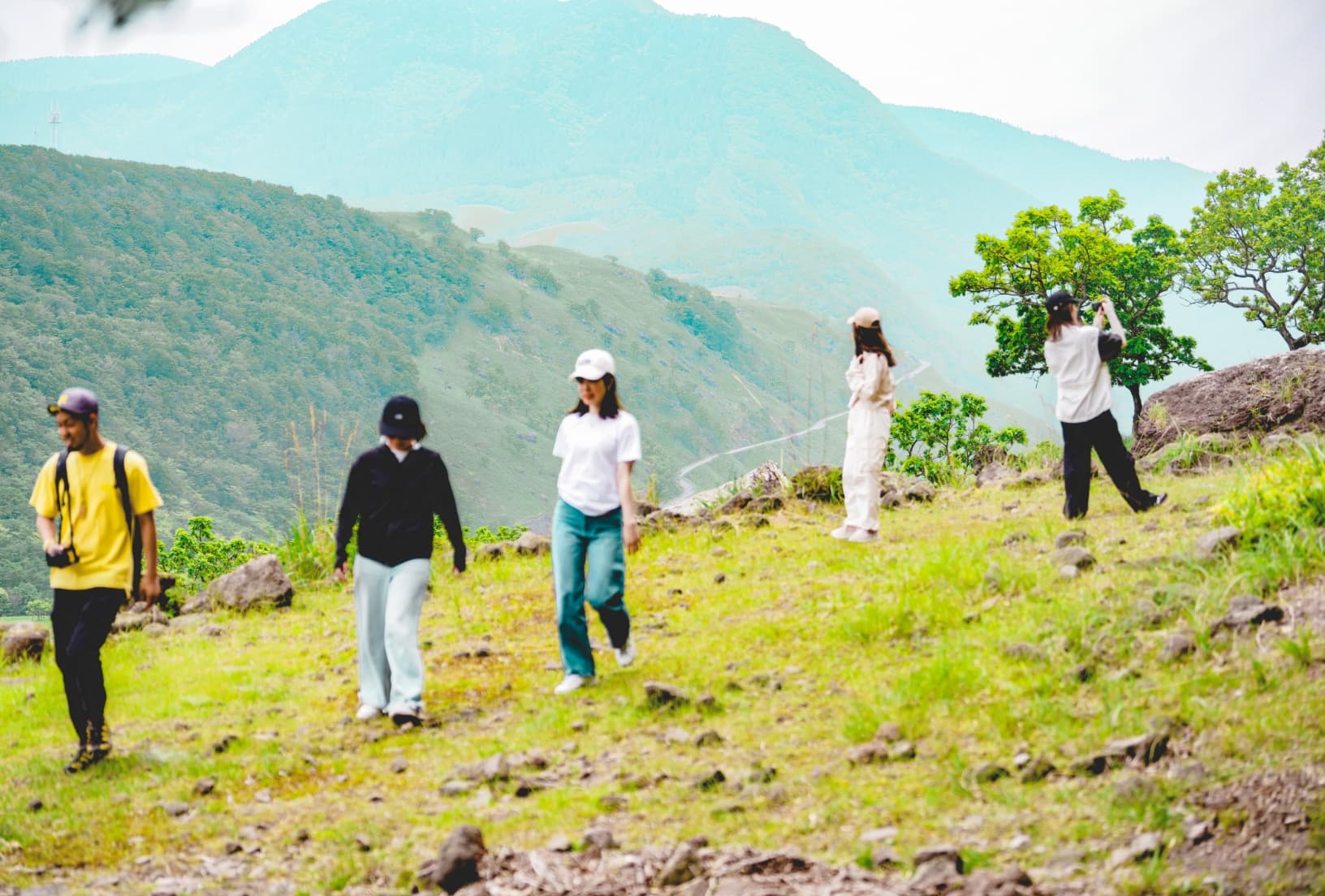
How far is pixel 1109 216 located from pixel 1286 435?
27608 mm

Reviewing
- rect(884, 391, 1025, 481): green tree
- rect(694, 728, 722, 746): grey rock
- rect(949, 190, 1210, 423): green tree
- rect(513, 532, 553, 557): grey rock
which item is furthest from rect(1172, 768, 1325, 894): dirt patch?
rect(949, 190, 1210, 423): green tree

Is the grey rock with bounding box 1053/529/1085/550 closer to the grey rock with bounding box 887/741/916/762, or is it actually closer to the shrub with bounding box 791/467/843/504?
the grey rock with bounding box 887/741/916/762

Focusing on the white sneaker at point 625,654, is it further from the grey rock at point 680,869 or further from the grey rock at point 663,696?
the grey rock at point 680,869

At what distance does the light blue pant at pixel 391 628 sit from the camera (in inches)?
260

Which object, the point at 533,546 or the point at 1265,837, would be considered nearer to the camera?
the point at 1265,837

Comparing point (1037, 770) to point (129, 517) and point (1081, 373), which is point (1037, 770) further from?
point (1081, 373)

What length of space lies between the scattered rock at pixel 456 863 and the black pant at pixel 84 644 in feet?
9.46

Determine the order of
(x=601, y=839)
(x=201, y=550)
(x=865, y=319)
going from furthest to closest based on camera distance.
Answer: (x=201, y=550)
(x=865, y=319)
(x=601, y=839)

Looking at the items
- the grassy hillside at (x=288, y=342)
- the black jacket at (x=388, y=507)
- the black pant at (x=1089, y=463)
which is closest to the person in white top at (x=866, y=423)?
the black pant at (x=1089, y=463)

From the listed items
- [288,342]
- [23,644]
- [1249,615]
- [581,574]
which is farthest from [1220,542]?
[288,342]

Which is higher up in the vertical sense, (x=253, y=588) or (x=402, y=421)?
(x=402, y=421)

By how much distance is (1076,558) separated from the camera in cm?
752

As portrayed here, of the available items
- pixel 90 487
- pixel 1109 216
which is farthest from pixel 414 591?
pixel 1109 216

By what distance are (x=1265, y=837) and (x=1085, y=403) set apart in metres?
6.14
